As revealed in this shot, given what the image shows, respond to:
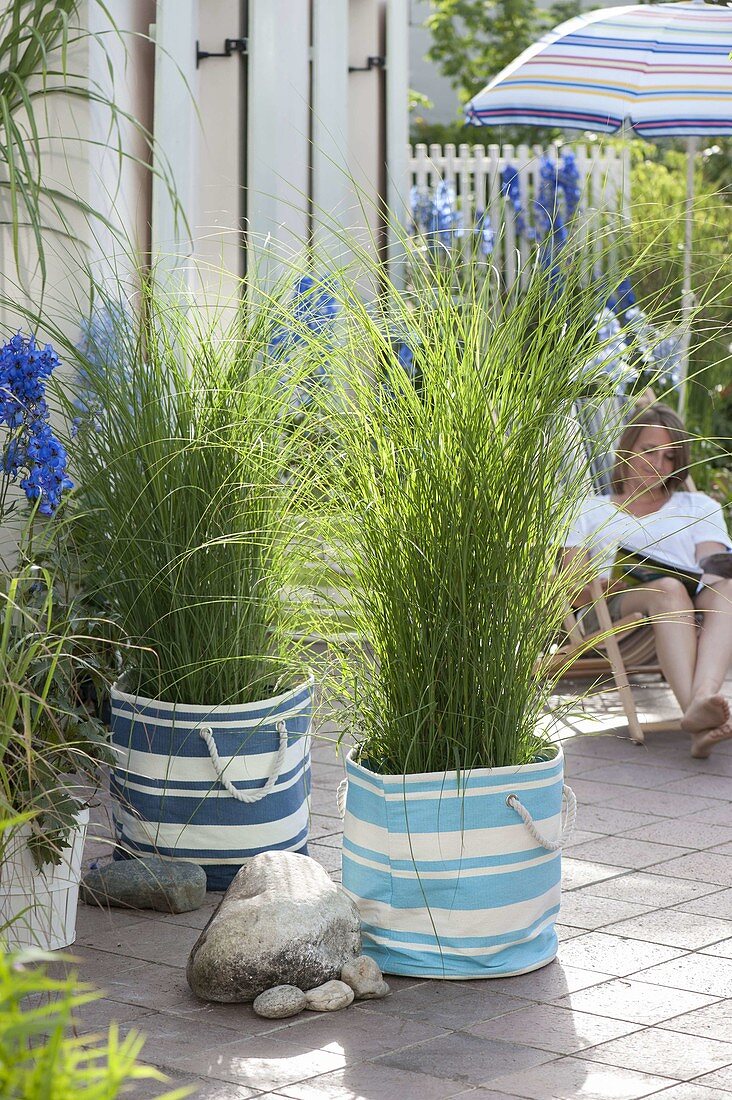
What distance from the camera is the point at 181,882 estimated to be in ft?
10.5

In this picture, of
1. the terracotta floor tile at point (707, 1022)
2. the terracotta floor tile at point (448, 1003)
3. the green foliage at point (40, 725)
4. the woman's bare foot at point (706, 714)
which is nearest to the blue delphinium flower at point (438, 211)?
the woman's bare foot at point (706, 714)

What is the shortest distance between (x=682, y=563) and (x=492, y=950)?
8.00 ft

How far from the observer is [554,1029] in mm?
2611

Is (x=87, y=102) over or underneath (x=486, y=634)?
over

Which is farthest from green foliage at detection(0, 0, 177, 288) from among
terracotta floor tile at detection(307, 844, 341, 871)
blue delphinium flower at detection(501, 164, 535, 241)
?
blue delphinium flower at detection(501, 164, 535, 241)

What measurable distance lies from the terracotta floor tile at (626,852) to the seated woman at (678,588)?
31.9 inches

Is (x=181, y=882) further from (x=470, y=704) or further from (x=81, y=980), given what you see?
(x=470, y=704)

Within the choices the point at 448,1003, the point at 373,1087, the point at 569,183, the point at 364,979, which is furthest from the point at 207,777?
the point at 569,183

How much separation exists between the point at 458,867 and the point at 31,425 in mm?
1319

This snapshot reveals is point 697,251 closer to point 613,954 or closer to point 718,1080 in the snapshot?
point 613,954

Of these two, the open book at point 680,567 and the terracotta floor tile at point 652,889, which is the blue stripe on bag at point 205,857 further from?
the open book at point 680,567

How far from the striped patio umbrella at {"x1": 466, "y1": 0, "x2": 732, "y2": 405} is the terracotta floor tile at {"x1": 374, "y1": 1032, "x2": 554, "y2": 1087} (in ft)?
13.2

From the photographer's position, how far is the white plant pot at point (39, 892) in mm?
2771

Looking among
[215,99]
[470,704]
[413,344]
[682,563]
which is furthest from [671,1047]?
[215,99]
